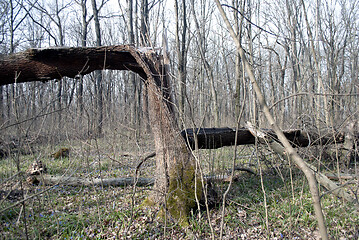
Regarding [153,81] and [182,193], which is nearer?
[182,193]

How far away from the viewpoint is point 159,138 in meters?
3.42

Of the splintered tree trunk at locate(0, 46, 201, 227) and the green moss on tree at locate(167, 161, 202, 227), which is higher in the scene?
the splintered tree trunk at locate(0, 46, 201, 227)

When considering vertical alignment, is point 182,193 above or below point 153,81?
below

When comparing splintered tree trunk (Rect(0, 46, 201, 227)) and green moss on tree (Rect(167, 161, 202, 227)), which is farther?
splintered tree trunk (Rect(0, 46, 201, 227))

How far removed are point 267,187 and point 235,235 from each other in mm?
1534

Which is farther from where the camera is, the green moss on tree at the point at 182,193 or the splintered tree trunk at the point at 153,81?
the splintered tree trunk at the point at 153,81

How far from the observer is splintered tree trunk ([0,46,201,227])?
3.09 m

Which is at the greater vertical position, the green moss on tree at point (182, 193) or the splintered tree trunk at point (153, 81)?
the splintered tree trunk at point (153, 81)

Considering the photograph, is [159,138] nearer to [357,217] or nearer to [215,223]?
[215,223]

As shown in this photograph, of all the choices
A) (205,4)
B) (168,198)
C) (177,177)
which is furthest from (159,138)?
(205,4)

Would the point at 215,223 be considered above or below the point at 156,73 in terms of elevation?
below

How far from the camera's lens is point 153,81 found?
334 cm

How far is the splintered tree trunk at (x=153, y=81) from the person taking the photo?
3.09 m

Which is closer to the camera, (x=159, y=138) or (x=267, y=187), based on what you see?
(x=159, y=138)
